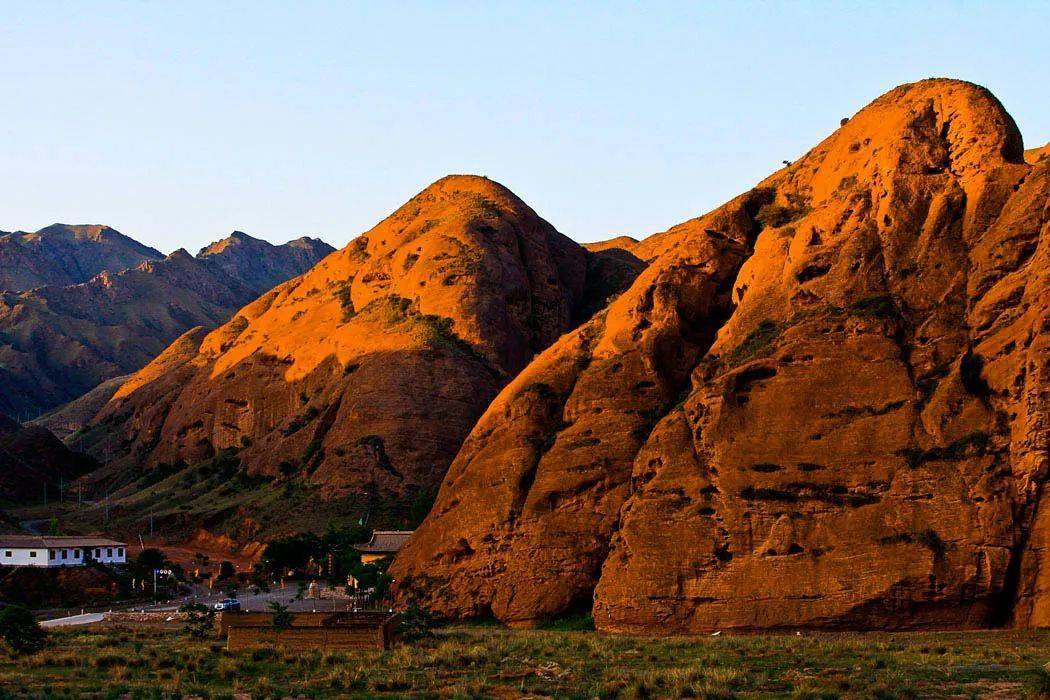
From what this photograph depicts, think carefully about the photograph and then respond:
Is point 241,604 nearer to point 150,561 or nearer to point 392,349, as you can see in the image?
point 150,561

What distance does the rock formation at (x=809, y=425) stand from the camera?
58.5 meters

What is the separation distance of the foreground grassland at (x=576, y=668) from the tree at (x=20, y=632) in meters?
0.67

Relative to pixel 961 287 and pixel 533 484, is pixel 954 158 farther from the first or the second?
pixel 533 484

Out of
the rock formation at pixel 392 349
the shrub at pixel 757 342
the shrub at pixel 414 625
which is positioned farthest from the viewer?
the rock formation at pixel 392 349

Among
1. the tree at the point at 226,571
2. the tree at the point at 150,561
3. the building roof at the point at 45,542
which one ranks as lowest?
the tree at the point at 226,571

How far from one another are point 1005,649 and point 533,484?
25.4m

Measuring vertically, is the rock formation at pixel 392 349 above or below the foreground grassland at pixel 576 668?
above

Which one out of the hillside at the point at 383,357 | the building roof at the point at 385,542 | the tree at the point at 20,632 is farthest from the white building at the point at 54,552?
the tree at the point at 20,632

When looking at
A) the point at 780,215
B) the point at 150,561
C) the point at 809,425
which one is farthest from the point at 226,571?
the point at 809,425

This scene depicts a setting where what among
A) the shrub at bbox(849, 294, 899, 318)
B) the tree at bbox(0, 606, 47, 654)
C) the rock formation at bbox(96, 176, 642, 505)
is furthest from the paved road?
the shrub at bbox(849, 294, 899, 318)

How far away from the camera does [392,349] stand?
116500 millimetres

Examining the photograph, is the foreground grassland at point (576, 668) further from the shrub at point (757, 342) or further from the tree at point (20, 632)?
the shrub at point (757, 342)

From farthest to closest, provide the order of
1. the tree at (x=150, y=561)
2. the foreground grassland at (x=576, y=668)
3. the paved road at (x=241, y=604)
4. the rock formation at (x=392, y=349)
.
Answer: the rock formation at (x=392, y=349), the tree at (x=150, y=561), the paved road at (x=241, y=604), the foreground grassland at (x=576, y=668)

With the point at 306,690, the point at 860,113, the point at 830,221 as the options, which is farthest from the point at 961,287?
the point at 306,690
